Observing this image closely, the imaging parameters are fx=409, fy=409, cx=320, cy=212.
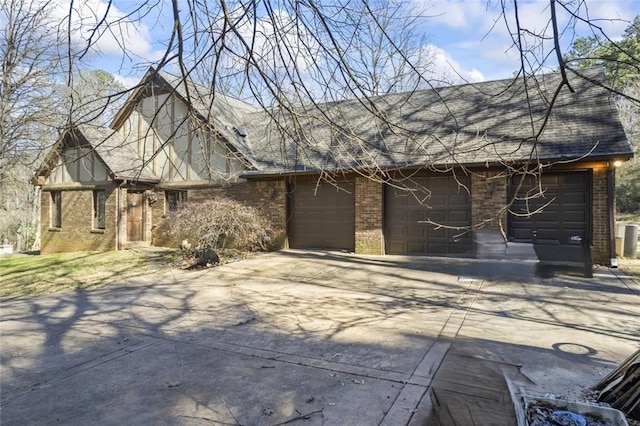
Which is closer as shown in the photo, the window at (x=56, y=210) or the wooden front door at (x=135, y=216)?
the wooden front door at (x=135, y=216)

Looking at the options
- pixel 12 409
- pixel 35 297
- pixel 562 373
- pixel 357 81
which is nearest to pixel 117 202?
pixel 35 297

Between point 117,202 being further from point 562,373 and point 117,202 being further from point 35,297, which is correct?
point 562,373

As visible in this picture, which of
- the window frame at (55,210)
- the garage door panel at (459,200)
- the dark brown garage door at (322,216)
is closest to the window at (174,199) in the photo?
the dark brown garage door at (322,216)

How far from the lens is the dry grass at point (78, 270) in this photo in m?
9.22

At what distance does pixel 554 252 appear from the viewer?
413 inches

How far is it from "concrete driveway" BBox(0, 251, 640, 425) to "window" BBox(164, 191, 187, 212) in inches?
291

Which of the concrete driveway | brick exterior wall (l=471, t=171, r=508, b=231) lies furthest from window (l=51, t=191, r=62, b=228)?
brick exterior wall (l=471, t=171, r=508, b=231)

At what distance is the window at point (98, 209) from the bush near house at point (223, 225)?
458 cm

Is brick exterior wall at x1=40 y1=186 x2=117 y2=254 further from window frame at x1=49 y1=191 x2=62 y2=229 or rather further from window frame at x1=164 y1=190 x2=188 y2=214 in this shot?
window frame at x1=164 y1=190 x2=188 y2=214

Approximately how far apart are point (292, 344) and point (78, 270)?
906cm

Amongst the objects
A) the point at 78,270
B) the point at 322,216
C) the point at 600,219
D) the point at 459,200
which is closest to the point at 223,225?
the point at 322,216

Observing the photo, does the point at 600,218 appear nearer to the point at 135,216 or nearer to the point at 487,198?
the point at 487,198

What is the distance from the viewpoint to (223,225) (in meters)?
11.7

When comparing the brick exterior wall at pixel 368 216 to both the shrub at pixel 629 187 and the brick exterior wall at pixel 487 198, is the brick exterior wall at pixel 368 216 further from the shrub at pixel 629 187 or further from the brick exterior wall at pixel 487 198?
the shrub at pixel 629 187
